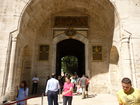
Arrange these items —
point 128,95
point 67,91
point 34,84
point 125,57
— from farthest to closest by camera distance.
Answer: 1. point 34,84
2. point 125,57
3. point 67,91
4. point 128,95

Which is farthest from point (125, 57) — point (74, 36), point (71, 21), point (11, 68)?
point (11, 68)

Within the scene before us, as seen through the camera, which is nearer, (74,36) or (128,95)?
(128,95)

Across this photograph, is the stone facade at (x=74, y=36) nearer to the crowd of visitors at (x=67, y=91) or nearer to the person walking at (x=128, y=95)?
the crowd of visitors at (x=67, y=91)

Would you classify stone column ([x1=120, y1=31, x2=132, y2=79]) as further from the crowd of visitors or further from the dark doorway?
the dark doorway

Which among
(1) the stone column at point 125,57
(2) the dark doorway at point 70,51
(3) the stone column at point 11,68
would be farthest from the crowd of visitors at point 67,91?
(2) the dark doorway at point 70,51

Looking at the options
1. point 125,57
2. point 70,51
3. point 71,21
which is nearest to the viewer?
point 125,57

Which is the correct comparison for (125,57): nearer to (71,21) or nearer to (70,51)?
(71,21)

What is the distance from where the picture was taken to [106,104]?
5160 mm

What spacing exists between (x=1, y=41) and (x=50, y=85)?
3592mm

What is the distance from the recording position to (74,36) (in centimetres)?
875

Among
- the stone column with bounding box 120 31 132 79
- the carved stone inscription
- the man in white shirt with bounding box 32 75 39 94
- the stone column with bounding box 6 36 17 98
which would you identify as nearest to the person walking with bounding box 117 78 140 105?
the stone column with bounding box 120 31 132 79

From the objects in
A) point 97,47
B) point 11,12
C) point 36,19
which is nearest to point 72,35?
point 97,47

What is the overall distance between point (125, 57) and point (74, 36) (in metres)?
3.98

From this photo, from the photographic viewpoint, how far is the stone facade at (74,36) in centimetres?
579
